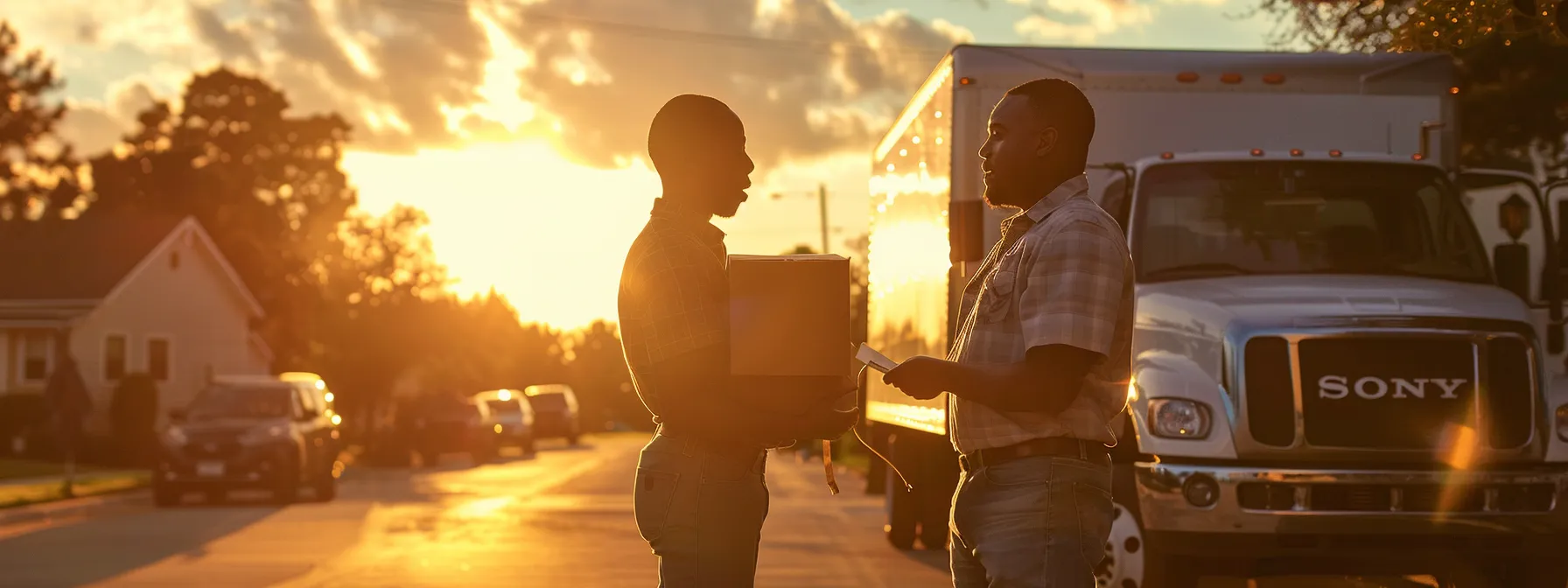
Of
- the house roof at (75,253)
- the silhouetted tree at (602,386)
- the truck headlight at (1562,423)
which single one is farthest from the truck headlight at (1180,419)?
the silhouetted tree at (602,386)

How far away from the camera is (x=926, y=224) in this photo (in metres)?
13.0

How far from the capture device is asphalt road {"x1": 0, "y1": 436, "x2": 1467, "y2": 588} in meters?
13.7

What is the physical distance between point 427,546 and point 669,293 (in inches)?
494

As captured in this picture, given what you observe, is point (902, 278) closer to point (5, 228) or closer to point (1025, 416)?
point (1025, 416)

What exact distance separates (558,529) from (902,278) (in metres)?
5.96

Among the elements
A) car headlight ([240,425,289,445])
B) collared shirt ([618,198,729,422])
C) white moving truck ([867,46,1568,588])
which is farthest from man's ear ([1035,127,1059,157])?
car headlight ([240,425,289,445])

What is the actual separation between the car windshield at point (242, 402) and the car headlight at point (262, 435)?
663 millimetres

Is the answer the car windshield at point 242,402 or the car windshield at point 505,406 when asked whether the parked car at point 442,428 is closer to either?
the car windshield at point 505,406

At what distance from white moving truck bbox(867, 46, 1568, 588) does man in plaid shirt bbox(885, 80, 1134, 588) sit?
14.9 ft

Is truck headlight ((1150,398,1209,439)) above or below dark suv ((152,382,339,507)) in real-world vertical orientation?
above

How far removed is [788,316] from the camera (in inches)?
182

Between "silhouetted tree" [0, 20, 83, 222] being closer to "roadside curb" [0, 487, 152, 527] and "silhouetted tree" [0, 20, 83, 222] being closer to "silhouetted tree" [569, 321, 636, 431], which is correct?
"roadside curb" [0, 487, 152, 527]

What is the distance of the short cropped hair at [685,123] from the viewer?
4773 millimetres

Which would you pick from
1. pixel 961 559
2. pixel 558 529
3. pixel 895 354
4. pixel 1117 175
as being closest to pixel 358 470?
pixel 558 529
